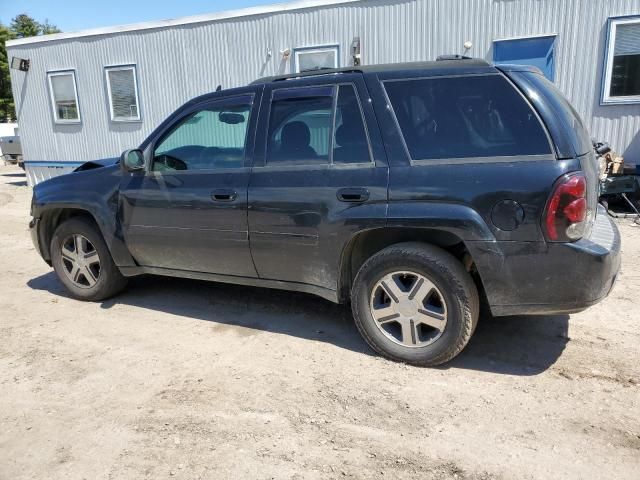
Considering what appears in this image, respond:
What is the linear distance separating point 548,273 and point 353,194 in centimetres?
128

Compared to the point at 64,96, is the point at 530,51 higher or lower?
higher

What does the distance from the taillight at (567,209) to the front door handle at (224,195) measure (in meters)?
2.15

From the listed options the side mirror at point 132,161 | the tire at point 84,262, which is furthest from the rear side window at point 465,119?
the tire at point 84,262

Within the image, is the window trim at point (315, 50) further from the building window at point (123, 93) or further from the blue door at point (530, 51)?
the building window at point (123, 93)

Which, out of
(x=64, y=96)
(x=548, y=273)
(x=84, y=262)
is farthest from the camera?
(x=64, y=96)

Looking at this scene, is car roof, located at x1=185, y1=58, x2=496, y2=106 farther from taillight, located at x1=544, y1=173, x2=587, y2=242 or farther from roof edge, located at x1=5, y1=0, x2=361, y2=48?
roof edge, located at x1=5, y1=0, x2=361, y2=48

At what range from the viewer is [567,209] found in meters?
2.90

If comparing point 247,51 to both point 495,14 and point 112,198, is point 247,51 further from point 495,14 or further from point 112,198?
point 112,198

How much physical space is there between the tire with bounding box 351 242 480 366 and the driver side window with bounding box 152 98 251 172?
1.36 meters

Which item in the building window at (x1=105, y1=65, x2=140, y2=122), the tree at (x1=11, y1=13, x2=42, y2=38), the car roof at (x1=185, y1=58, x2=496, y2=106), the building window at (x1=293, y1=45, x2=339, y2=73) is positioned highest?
the tree at (x1=11, y1=13, x2=42, y2=38)

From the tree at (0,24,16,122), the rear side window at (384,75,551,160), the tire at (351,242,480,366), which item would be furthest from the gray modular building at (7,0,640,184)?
the tree at (0,24,16,122)

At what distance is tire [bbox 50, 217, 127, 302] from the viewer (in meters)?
4.79

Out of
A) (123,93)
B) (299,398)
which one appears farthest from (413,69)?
(123,93)

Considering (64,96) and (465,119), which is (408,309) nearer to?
(465,119)
